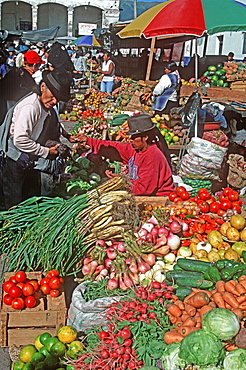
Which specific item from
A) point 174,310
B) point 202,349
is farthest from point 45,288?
point 202,349

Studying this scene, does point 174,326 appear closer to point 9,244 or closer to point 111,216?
point 111,216

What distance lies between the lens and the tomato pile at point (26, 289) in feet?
11.0

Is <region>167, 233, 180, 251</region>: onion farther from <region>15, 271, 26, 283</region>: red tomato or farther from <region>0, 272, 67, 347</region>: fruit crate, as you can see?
<region>15, 271, 26, 283</region>: red tomato

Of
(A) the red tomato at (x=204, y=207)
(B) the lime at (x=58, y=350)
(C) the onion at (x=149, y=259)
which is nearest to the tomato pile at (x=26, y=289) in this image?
(B) the lime at (x=58, y=350)

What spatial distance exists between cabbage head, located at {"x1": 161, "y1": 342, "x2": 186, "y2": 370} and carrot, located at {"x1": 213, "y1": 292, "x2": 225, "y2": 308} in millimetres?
455

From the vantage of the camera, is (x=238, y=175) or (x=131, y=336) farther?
(x=238, y=175)

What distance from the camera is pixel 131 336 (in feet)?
9.33

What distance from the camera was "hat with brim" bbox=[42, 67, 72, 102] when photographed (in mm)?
4504

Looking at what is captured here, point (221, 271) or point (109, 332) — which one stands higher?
point (221, 271)

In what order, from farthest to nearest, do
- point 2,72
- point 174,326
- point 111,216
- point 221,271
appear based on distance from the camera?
point 2,72, point 111,216, point 221,271, point 174,326

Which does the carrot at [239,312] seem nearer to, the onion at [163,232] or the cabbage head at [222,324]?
the cabbage head at [222,324]

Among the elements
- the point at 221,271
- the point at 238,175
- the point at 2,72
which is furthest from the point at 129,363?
the point at 2,72

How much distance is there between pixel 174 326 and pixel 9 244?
1.92 meters

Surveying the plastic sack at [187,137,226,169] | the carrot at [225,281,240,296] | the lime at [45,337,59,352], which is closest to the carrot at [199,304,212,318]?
the carrot at [225,281,240,296]
